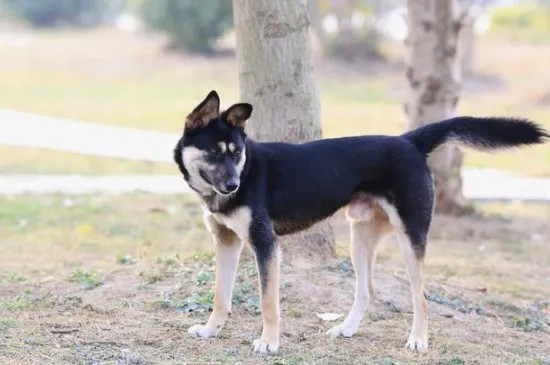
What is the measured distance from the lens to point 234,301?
698 centimetres

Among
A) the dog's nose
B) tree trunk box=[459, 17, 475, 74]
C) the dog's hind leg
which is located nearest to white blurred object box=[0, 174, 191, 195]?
the dog's hind leg

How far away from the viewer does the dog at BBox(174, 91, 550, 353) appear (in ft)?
19.0

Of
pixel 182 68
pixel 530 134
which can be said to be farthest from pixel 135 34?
pixel 530 134

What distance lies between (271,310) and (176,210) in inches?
260

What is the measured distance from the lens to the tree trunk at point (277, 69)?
7625mm

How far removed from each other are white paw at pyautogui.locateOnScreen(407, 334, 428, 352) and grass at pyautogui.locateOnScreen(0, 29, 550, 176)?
10.2 metres

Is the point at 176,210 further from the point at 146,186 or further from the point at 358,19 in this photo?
the point at 358,19

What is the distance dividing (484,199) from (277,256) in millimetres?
8849

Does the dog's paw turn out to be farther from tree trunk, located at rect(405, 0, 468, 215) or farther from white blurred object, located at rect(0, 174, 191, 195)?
white blurred object, located at rect(0, 174, 191, 195)

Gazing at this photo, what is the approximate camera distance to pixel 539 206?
13945 mm

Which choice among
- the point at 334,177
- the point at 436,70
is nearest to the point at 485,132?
the point at 334,177

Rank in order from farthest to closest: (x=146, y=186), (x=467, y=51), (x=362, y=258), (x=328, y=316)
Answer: (x=467, y=51) → (x=146, y=186) → (x=328, y=316) → (x=362, y=258)

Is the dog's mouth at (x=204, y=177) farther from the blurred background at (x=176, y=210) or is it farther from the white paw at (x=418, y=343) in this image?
the white paw at (x=418, y=343)

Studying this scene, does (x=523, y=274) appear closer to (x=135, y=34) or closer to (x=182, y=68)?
(x=182, y=68)
